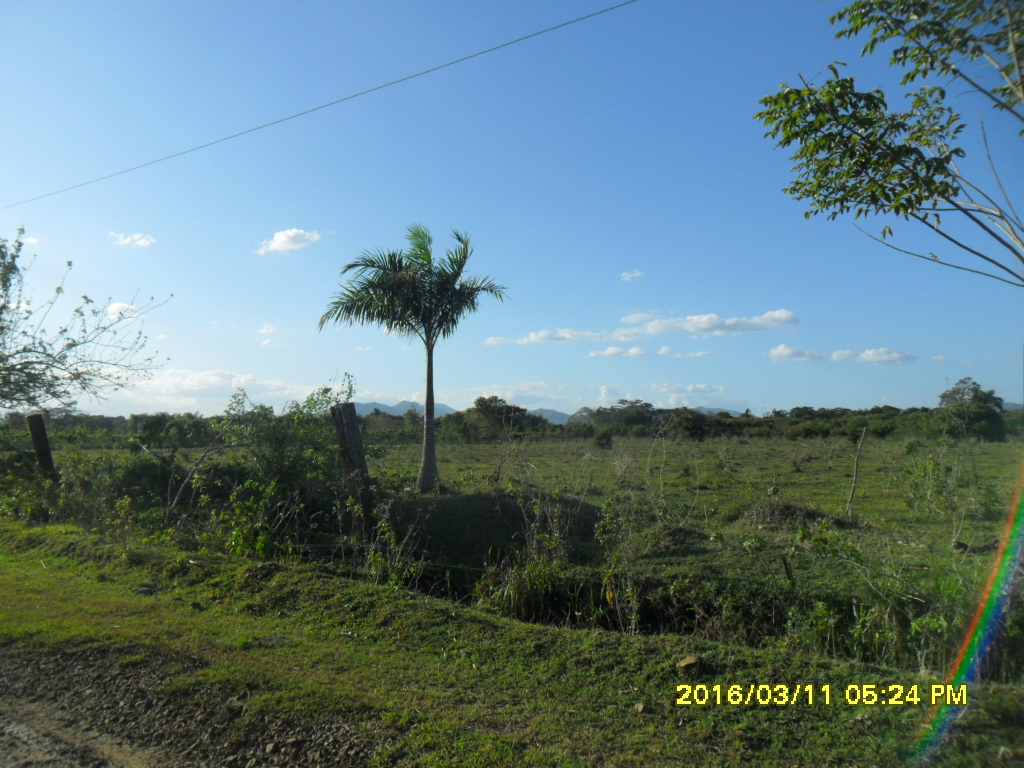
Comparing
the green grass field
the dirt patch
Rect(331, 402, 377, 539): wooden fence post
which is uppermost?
Rect(331, 402, 377, 539): wooden fence post

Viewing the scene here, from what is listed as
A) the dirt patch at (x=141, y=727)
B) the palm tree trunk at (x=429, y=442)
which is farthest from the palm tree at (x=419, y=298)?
the dirt patch at (x=141, y=727)

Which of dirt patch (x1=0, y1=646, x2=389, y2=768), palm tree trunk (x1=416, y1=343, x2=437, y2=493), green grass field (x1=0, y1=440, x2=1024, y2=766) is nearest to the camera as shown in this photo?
green grass field (x1=0, y1=440, x2=1024, y2=766)

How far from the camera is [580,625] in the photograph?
6238 mm

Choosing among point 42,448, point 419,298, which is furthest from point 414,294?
point 42,448

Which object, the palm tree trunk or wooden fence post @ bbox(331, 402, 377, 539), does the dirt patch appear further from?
the palm tree trunk

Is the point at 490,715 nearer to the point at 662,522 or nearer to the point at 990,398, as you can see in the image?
the point at 662,522

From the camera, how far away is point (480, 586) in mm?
7043

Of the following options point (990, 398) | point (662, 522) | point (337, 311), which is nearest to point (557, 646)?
point (662, 522)

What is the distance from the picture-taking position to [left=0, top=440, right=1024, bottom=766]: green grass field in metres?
3.65

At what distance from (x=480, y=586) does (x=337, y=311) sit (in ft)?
22.5

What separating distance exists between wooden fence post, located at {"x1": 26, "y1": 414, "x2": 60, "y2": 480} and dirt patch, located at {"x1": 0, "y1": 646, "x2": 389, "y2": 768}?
8288mm

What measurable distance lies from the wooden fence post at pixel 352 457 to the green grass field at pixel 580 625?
50cm
